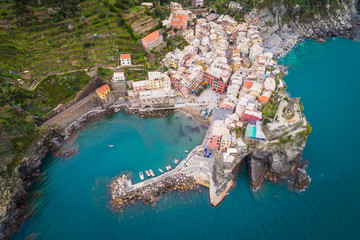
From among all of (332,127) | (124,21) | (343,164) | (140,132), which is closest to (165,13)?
(124,21)

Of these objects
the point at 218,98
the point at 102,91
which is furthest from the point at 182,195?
the point at 102,91

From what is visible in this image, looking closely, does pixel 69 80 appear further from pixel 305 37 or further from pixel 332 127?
pixel 305 37

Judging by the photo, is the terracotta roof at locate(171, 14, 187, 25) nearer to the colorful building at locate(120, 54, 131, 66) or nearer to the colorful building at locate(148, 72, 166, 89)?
the colorful building at locate(120, 54, 131, 66)

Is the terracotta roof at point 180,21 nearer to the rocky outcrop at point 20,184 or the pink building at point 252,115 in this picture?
the pink building at point 252,115

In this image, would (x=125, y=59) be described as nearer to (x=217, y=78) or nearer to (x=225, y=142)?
(x=217, y=78)

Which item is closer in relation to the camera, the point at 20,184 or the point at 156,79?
the point at 20,184

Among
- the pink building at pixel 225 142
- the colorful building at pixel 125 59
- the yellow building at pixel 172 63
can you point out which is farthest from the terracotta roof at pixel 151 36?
the pink building at pixel 225 142
